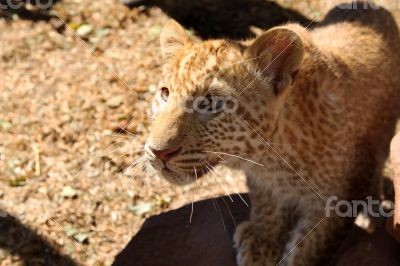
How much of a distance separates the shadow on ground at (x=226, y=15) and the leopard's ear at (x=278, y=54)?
4255 mm

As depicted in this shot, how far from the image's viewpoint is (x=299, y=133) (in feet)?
15.6

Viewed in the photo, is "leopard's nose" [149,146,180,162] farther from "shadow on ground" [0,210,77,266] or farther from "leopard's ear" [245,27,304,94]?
"shadow on ground" [0,210,77,266]

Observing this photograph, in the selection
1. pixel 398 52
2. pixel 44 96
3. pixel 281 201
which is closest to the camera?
pixel 281 201

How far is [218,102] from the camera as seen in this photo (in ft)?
14.4

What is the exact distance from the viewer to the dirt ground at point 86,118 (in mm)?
6523

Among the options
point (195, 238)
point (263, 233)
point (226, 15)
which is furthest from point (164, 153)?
point (226, 15)

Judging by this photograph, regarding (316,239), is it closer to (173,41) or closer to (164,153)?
(164,153)

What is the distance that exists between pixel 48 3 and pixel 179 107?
5416 mm

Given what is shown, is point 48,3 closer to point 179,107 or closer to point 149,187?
point 149,187

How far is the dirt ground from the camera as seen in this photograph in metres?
6.52

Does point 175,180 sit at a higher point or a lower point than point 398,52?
lower

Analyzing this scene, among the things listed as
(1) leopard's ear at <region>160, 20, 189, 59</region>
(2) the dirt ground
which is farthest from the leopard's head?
(2) the dirt ground

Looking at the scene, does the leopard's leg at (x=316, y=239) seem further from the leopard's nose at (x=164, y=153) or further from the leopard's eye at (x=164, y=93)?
the leopard's eye at (x=164, y=93)

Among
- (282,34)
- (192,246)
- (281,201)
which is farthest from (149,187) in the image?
(282,34)
